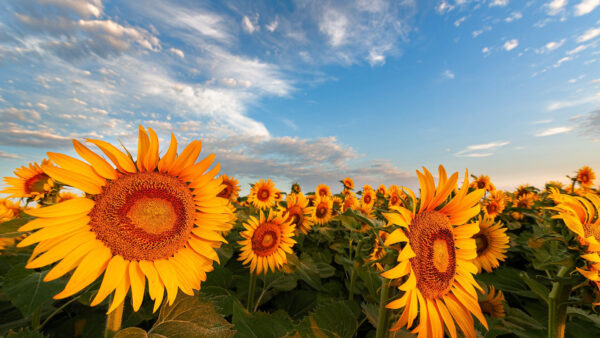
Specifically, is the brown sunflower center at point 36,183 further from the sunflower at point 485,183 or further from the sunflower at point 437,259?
the sunflower at point 485,183

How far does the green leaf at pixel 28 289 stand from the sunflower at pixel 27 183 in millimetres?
1330

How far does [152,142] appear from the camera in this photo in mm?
1754

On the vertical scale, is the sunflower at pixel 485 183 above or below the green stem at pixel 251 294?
above

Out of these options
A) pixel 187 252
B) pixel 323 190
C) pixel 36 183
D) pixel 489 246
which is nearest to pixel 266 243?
pixel 187 252

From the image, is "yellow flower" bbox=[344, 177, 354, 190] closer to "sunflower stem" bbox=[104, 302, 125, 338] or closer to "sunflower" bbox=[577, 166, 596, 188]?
"sunflower" bbox=[577, 166, 596, 188]

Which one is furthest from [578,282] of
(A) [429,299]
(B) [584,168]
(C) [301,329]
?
(B) [584,168]

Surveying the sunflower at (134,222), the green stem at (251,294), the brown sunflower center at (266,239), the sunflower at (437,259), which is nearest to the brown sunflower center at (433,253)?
the sunflower at (437,259)

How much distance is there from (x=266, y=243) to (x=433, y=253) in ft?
8.78

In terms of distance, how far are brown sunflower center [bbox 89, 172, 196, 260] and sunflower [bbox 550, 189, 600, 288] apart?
8.96ft

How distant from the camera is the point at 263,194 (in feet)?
25.4

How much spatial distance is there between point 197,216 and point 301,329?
3.61 feet

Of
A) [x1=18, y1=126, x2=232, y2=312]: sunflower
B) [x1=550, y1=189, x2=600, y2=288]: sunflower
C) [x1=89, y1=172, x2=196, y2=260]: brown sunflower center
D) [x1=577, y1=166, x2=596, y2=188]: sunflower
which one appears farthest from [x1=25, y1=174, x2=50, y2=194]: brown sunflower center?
[x1=577, y1=166, x2=596, y2=188]: sunflower

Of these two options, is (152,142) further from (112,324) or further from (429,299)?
(429,299)

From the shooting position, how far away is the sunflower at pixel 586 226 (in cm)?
191
